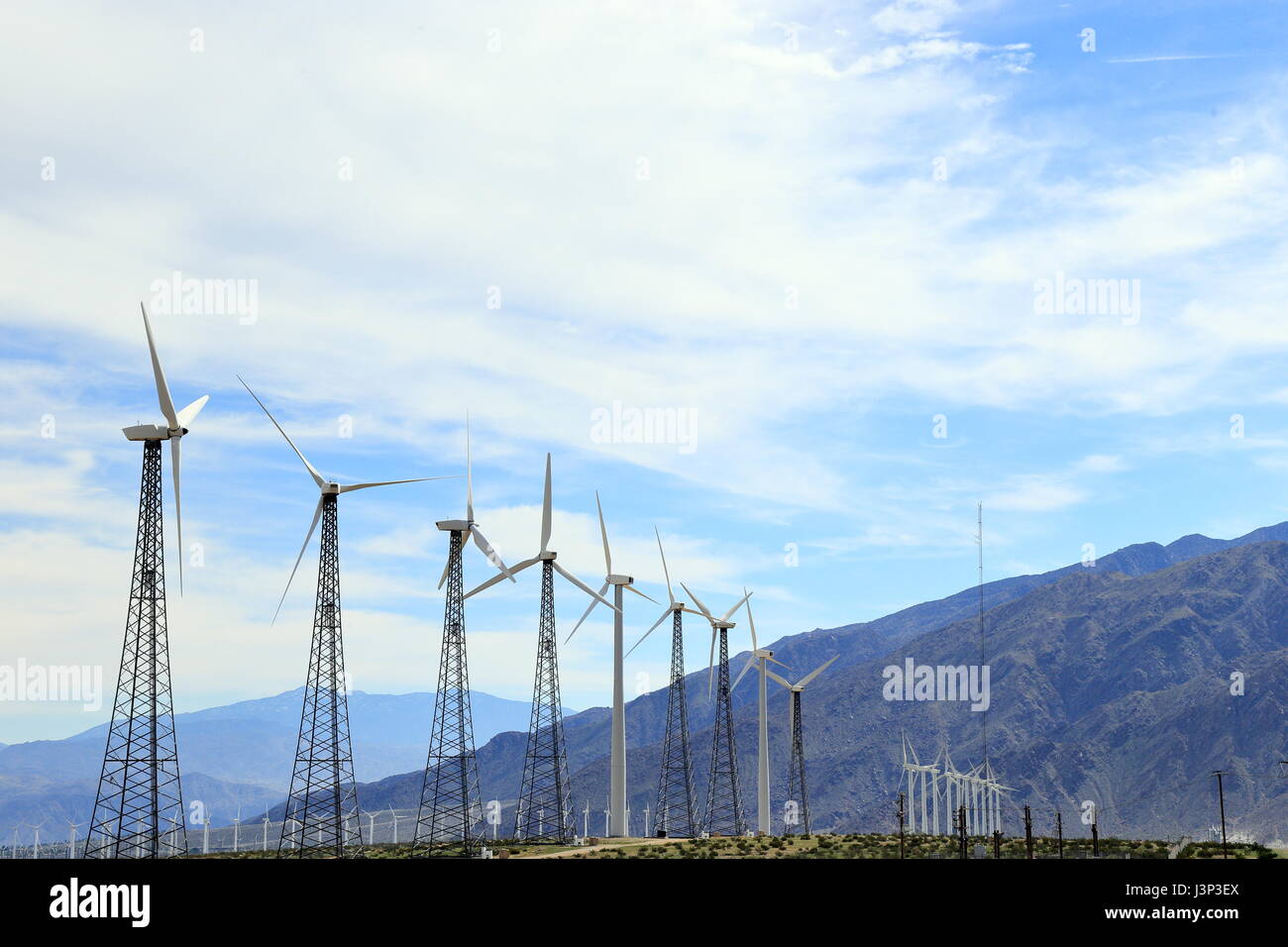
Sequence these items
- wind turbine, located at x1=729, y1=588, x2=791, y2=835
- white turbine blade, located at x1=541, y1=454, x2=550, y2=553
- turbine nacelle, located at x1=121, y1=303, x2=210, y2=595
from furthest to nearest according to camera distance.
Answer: wind turbine, located at x1=729, y1=588, x2=791, y2=835, white turbine blade, located at x1=541, y1=454, x2=550, y2=553, turbine nacelle, located at x1=121, y1=303, x2=210, y2=595

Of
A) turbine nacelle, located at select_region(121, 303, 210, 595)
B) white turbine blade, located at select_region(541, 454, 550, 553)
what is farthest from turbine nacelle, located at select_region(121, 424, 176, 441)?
white turbine blade, located at select_region(541, 454, 550, 553)

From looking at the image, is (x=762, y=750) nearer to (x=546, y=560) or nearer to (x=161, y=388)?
(x=546, y=560)

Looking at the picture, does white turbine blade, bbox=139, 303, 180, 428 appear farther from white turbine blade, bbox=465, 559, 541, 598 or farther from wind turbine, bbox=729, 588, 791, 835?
wind turbine, bbox=729, 588, 791, 835

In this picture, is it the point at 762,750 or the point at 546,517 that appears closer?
the point at 546,517

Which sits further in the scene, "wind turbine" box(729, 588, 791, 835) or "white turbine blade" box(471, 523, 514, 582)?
"wind turbine" box(729, 588, 791, 835)

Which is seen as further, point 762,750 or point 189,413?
point 762,750

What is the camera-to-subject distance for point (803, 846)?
120 meters

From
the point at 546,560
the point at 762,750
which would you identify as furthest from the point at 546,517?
the point at 762,750

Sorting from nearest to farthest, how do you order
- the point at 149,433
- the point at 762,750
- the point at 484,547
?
1. the point at 149,433
2. the point at 484,547
3. the point at 762,750

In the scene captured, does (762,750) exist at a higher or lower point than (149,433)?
lower

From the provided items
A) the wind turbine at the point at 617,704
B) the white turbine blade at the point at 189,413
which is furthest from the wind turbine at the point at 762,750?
the white turbine blade at the point at 189,413

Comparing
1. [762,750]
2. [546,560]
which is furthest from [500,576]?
[762,750]

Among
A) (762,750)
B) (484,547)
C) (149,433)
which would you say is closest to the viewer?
(149,433)
